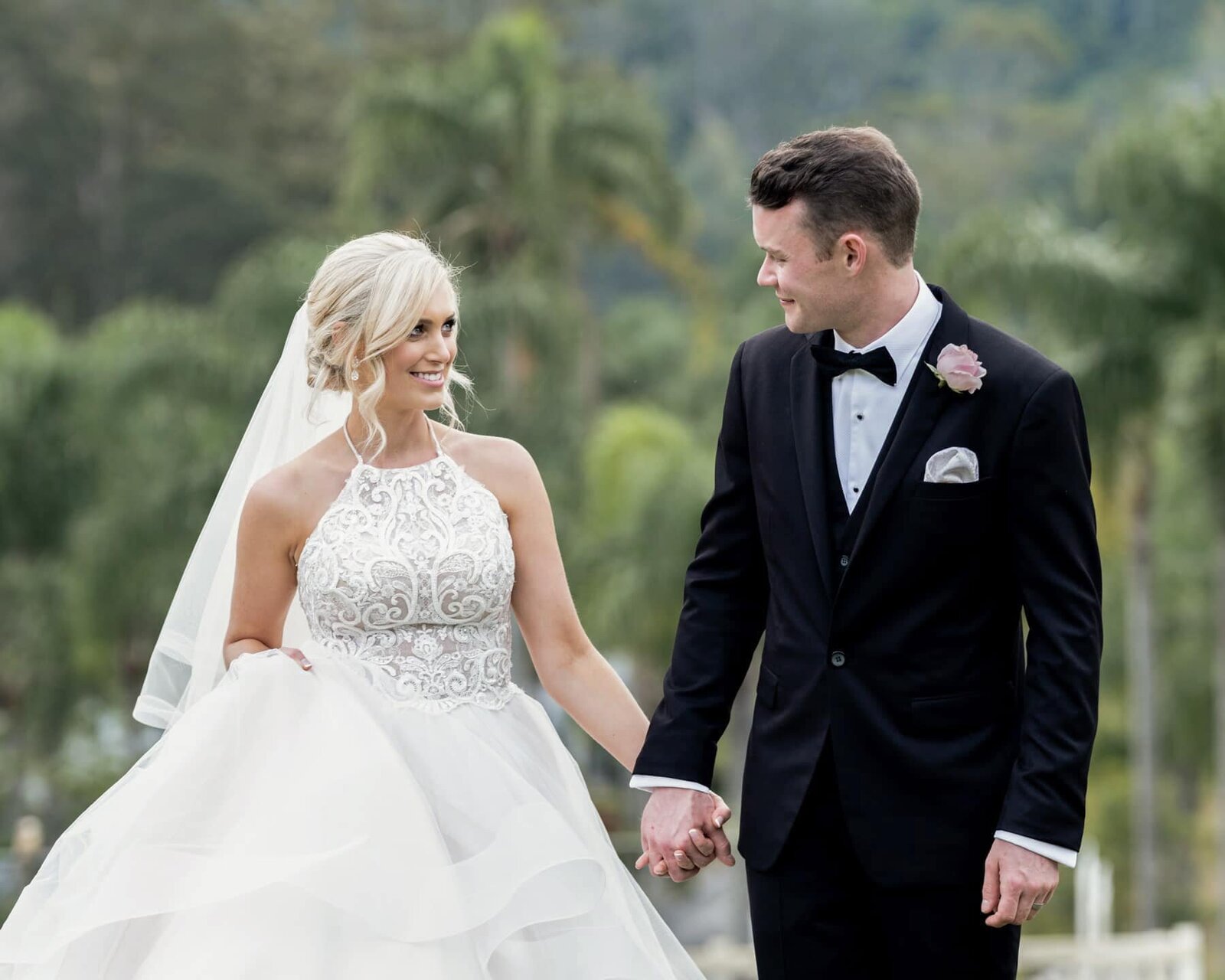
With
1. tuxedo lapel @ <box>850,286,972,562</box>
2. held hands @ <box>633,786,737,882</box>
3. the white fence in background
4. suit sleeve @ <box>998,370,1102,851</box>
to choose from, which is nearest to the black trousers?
held hands @ <box>633,786,737,882</box>

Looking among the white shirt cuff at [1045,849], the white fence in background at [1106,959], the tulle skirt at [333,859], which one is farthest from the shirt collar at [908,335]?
the white fence in background at [1106,959]

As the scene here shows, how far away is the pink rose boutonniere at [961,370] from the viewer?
3.06 meters

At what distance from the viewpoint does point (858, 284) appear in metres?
3.11

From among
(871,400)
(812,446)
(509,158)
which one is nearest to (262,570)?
(812,446)

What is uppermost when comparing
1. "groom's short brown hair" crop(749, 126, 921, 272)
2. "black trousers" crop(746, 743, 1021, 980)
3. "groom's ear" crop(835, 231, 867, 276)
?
"groom's short brown hair" crop(749, 126, 921, 272)

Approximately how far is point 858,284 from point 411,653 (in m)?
1.24

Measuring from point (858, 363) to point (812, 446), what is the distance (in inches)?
6.8

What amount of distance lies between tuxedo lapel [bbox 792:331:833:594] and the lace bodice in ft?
2.59

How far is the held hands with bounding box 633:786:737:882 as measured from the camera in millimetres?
3256

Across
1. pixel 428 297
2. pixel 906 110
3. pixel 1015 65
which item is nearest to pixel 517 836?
pixel 428 297

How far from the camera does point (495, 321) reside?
17.2 m

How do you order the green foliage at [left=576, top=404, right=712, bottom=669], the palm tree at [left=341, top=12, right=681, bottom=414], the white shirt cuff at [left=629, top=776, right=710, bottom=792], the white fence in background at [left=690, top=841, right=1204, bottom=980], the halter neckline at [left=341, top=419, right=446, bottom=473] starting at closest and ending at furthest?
the white shirt cuff at [left=629, top=776, right=710, bottom=792] → the halter neckline at [left=341, top=419, right=446, bottom=473] → the white fence in background at [left=690, top=841, right=1204, bottom=980] → the green foliage at [left=576, top=404, right=712, bottom=669] → the palm tree at [left=341, top=12, right=681, bottom=414]

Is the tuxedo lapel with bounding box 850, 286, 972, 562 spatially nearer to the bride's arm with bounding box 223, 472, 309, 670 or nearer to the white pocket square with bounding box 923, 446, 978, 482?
the white pocket square with bounding box 923, 446, 978, 482

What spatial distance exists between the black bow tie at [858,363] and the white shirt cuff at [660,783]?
81cm
